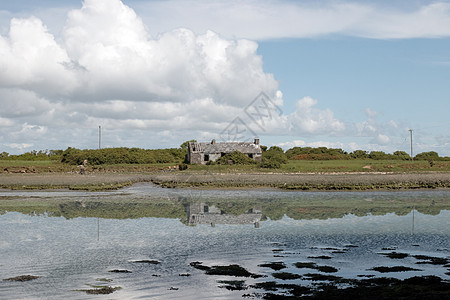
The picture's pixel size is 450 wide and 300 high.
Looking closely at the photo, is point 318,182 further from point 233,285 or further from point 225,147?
point 233,285

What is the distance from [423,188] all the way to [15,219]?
132 ft

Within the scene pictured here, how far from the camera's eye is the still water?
1416 cm

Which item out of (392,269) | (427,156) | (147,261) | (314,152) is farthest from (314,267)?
(314,152)

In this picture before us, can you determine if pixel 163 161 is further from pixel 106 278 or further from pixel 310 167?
pixel 106 278

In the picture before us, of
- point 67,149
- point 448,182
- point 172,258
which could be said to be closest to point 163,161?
point 67,149

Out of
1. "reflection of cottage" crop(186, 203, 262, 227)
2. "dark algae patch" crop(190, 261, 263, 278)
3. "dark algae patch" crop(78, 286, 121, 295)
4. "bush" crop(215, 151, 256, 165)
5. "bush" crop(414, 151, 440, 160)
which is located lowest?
"dark algae patch" crop(78, 286, 121, 295)

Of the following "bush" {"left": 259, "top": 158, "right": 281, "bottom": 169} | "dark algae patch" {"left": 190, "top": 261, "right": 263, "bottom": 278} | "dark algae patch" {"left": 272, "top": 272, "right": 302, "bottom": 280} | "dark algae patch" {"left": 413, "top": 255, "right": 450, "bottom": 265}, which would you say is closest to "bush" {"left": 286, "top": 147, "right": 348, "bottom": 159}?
"bush" {"left": 259, "top": 158, "right": 281, "bottom": 169}

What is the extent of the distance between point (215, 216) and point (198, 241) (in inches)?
332

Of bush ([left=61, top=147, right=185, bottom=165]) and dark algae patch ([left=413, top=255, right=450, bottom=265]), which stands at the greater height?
bush ([left=61, top=147, right=185, bottom=165])

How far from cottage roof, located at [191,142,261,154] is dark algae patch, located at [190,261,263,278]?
6948 centimetres

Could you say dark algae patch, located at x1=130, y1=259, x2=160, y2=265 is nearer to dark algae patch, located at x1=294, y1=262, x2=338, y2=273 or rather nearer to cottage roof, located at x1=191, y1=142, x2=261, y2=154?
dark algae patch, located at x1=294, y1=262, x2=338, y2=273

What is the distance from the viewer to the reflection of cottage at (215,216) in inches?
1066

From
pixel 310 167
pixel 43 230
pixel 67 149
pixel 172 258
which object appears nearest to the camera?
pixel 172 258

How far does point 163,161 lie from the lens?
10206 cm
